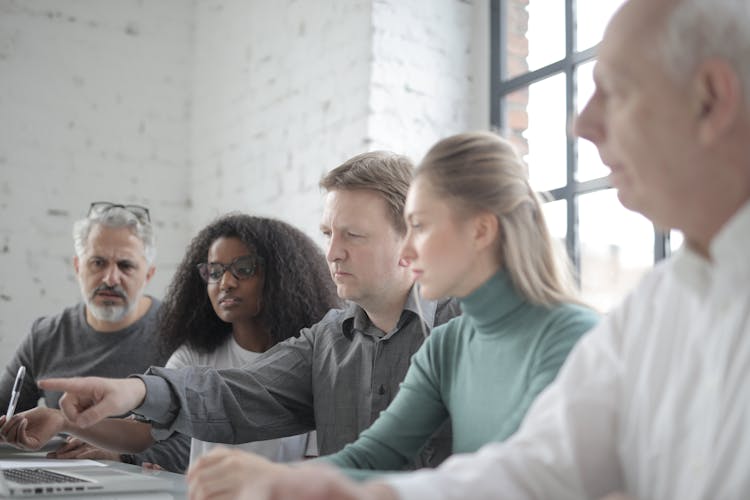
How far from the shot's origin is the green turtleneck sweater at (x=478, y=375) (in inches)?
54.7

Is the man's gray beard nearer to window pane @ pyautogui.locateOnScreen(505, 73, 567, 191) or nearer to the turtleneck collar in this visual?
window pane @ pyautogui.locateOnScreen(505, 73, 567, 191)

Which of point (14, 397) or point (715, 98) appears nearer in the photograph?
point (715, 98)

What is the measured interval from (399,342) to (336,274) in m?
0.21

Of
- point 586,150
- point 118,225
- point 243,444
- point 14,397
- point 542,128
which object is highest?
point 542,128

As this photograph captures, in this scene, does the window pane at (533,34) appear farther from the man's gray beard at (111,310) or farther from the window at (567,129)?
the man's gray beard at (111,310)

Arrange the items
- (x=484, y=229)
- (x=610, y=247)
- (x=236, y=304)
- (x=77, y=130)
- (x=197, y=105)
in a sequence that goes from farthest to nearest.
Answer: (x=197, y=105) → (x=77, y=130) → (x=610, y=247) → (x=236, y=304) → (x=484, y=229)

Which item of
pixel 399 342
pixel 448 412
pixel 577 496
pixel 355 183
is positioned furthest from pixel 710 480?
pixel 355 183

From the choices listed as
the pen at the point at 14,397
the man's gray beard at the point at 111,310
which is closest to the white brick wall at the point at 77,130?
the man's gray beard at the point at 111,310

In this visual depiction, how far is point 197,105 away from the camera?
4.98 meters

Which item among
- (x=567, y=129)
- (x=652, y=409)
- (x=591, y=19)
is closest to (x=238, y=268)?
(x=567, y=129)

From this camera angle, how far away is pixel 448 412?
5.32 feet

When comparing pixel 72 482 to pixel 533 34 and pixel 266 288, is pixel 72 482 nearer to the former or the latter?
pixel 266 288

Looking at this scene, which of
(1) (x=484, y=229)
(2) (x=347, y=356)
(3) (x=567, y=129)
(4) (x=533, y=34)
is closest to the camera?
(1) (x=484, y=229)

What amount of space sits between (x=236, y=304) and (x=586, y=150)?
1.38m
